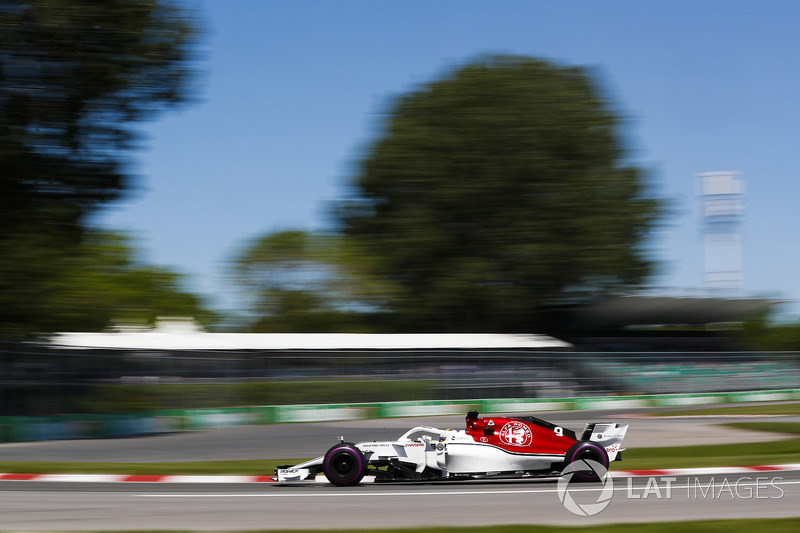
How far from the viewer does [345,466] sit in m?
11.3

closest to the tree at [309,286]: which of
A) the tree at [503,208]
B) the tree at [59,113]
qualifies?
the tree at [503,208]

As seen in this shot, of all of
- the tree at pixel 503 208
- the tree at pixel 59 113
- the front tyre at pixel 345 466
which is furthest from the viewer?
the tree at pixel 503 208

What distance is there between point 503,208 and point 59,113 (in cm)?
2333

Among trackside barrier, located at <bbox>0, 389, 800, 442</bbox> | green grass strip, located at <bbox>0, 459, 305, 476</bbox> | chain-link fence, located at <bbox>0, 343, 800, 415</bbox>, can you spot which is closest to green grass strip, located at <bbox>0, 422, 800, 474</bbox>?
green grass strip, located at <bbox>0, 459, 305, 476</bbox>

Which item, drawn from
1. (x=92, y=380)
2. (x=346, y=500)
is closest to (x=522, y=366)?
(x=92, y=380)

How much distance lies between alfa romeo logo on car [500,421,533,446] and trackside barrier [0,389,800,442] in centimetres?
1244

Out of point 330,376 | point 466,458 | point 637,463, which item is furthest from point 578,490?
point 330,376

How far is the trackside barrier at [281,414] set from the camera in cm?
1981

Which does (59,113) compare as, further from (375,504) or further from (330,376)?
(375,504)

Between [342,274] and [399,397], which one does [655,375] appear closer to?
[399,397]

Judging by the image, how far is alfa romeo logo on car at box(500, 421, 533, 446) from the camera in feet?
37.1

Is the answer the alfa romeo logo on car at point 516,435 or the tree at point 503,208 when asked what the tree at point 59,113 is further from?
the tree at point 503,208

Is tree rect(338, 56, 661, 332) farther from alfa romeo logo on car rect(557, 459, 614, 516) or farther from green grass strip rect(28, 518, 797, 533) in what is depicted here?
green grass strip rect(28, 518, 797, 533)

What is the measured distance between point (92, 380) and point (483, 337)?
16247mm
